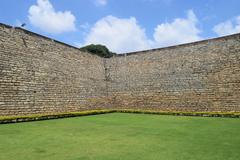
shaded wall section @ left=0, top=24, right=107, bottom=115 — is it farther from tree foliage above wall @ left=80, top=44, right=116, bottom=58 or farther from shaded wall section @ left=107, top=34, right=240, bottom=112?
tree foliage above wall @ left=80, top=44, right=116, bottom=58

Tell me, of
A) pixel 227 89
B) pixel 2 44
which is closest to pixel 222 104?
pixel 227 89

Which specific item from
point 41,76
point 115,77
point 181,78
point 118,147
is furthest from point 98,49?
point 118,147

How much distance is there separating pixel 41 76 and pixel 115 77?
579cm

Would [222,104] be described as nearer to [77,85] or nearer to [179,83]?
[179,83]

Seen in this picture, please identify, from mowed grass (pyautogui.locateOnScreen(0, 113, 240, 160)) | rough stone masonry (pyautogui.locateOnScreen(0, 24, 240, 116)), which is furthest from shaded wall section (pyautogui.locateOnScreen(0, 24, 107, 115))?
mowed grass (pyautogui.locateOnScreen(0, 113, 240, 160))

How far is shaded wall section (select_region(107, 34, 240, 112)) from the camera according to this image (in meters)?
11.8

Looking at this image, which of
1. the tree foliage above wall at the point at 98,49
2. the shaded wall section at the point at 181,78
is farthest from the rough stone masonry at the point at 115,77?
the tree foliage above wall at the point at 98,49

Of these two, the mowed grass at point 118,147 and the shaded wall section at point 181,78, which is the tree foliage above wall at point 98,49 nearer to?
the shaded wall section at point 181,78

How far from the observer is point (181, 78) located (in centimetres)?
1313

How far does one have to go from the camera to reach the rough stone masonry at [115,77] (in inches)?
387

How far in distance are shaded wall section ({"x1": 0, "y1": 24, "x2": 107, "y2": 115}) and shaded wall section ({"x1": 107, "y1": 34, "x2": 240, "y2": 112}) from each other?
6.53 ft

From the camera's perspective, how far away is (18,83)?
376 inches

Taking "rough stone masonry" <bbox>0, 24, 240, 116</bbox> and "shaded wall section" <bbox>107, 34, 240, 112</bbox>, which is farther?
"shaded wall section" <bbox>107, 34, 240, 112</bbox>

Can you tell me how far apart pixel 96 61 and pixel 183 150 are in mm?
12050
